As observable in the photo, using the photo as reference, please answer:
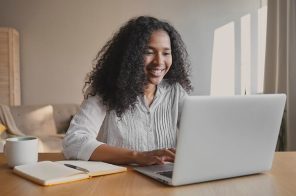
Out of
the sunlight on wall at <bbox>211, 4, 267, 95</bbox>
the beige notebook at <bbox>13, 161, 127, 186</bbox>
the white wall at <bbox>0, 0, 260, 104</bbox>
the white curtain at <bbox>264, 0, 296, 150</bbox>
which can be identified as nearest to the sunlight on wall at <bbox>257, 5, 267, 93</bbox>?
the sunlight on wall at <bbox>211, 4, 267, 95</bbox>

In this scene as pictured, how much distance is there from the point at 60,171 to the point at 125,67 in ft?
2.00

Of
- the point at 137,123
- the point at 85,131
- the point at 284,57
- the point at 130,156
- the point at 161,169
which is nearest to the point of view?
the point at 161,169

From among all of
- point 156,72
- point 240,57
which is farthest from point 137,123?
point 240,57

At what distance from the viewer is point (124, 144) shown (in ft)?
4.89

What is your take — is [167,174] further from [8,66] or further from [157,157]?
[8,66]

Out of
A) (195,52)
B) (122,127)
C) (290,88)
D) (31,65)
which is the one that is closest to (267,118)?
(122,127)

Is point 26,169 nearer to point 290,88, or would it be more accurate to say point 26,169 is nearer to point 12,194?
point 12,194

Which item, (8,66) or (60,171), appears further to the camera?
(8,66)

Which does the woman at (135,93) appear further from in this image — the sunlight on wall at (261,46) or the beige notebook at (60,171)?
the sunlight on wall at (261,46)

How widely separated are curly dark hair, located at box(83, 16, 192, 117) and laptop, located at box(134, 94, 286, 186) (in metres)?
0.46

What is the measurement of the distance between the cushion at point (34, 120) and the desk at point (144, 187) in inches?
117

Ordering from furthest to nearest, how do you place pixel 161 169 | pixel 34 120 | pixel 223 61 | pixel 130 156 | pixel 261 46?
pixel 223 61
pixel 261 46
pixel 34 120
pixel 130 156
pixel 161 169

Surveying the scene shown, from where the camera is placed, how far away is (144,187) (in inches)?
37.2

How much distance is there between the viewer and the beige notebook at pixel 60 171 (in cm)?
98
